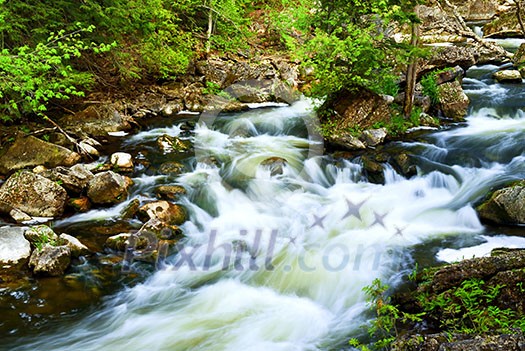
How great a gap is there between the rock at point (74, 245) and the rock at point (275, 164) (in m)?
4.08

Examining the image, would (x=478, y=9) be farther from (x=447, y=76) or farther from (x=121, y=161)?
(x=121, y=161)

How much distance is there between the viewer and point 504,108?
10.9m

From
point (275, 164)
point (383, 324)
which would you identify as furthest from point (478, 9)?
point (383, 324)

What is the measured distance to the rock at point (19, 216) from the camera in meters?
6.59

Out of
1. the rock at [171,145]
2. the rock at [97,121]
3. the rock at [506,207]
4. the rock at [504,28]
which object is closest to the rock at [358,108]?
the rock at [171,145]

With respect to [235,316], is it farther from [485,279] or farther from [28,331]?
[485,279]

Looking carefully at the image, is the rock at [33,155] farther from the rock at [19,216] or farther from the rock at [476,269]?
the rock at [476,269]

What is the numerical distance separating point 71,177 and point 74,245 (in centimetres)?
198

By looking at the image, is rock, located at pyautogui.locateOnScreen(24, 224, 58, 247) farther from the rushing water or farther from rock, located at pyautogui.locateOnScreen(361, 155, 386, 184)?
rock, located at pyautogui.locateOnScreen(361, 155, 386, 184)

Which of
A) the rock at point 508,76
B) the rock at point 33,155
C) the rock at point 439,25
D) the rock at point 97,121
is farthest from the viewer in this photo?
the rock at point 508,76

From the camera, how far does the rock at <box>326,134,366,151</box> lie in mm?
9203

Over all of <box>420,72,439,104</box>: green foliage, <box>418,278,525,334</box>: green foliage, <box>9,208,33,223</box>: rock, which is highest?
<box>420,72,439,104</box>: green foliage

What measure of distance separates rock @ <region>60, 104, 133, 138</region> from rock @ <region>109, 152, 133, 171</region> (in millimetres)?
1842

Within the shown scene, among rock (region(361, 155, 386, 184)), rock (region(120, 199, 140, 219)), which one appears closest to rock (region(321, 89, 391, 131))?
rock (region(361, 155, 386, 184))
